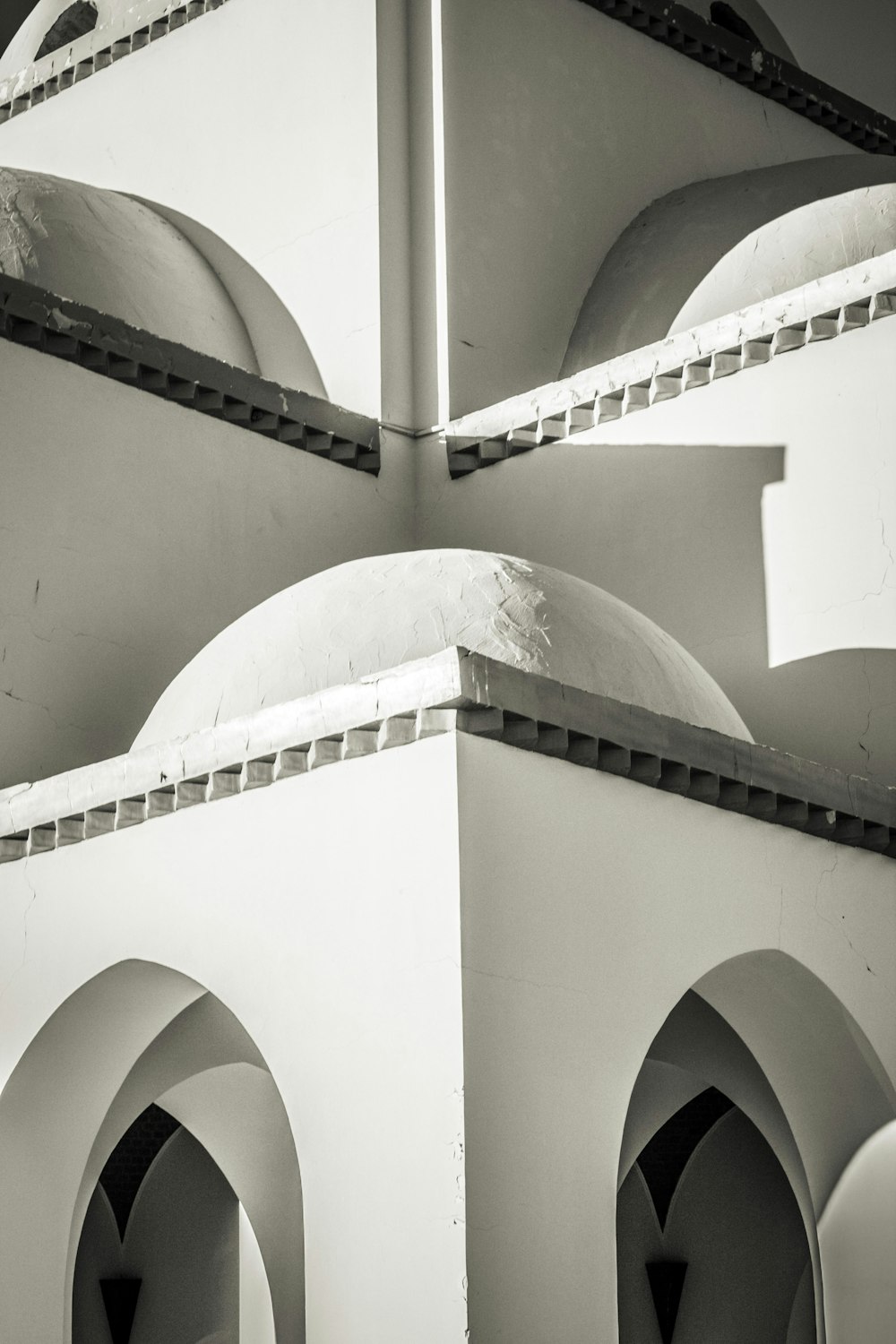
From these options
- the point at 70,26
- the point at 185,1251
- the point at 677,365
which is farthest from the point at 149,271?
the point at 185,1251

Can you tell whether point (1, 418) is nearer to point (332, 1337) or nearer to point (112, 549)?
Result: point (112, 549)

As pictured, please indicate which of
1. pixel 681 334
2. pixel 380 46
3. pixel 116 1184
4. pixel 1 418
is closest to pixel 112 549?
pixel 1 418

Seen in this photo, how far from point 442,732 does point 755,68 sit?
22.9 ft

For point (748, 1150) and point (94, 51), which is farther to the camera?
point (94, 51)

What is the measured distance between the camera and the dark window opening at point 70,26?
11977 millimetres

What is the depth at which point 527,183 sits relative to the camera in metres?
9.78

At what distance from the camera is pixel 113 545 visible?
787 centimetres

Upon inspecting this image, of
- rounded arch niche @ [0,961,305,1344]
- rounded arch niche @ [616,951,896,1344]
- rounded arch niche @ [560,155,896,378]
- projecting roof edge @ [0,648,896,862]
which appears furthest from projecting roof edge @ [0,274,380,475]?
rounded arch niche @ [616,951,896,1344]

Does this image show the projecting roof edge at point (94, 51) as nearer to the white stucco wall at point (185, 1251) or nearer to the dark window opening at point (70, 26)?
the dark window opening at point (70, 26)

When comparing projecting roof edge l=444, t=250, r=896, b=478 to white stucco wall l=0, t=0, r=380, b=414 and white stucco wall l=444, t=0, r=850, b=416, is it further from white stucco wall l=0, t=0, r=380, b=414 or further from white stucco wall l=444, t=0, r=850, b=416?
white stucco wall l=0, t=0, r=380, b=414

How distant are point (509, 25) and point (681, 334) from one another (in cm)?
244

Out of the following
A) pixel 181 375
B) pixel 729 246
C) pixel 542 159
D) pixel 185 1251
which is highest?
pixel 542 159

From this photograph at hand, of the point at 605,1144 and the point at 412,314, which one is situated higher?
the point at 412,314

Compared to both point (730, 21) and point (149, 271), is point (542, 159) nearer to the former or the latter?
point (149, 271)
